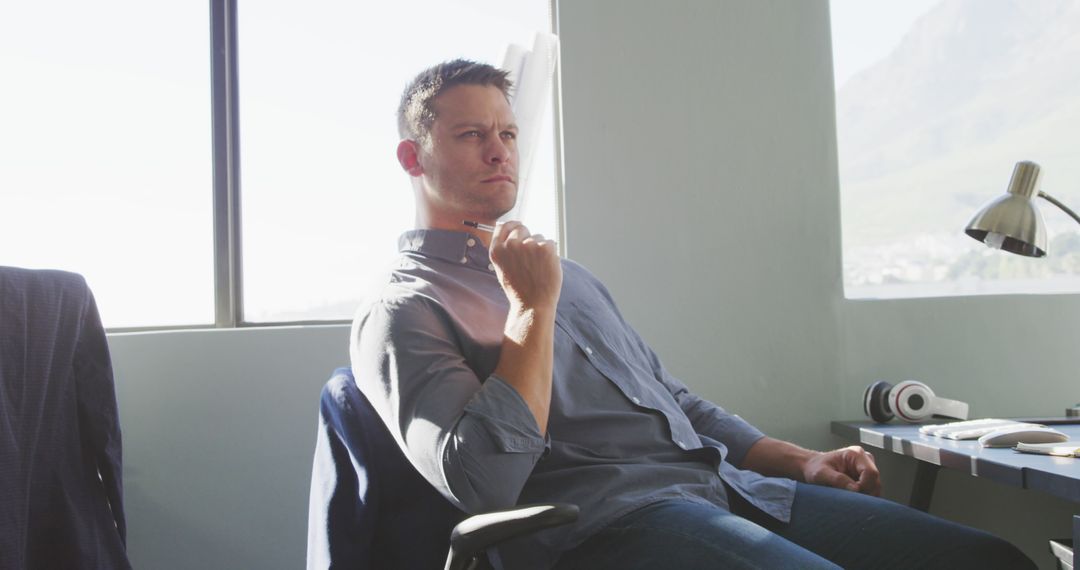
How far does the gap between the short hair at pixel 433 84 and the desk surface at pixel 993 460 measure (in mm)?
1096

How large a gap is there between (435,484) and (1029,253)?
154 cm

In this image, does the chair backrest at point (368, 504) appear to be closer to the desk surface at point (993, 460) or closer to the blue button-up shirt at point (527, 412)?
the blue button-up shirt at point (527, 412)

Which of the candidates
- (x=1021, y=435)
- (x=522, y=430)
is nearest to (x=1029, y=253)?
(x=1021, y=435)

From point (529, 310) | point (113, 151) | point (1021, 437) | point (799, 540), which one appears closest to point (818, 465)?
point (799, 540)

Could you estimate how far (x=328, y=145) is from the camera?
2.32 metres

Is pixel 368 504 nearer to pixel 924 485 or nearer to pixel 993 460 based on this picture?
pixel 993 460

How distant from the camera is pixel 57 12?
2.11 meters

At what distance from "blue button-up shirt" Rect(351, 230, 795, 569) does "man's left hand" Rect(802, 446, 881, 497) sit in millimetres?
83

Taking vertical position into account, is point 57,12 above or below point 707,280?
above

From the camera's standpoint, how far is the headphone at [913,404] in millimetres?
2100

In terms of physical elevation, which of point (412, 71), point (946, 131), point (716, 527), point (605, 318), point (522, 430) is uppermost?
point (412, 71)

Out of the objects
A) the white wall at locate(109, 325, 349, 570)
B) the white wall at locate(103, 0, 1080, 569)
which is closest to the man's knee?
the white wall at locate(103, 0, 1080, 569)

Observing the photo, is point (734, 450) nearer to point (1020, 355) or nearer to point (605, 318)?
point (605, 318)

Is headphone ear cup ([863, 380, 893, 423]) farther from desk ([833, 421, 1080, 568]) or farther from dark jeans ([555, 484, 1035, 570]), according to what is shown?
dark jeans ([555, 484, 1035, 570])
